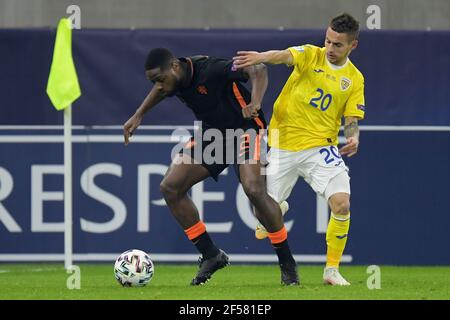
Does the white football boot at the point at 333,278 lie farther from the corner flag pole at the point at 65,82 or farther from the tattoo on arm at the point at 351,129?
the corner flag pole at the point at 65,82

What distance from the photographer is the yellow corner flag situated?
10.3 meters

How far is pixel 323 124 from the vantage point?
10000 mm

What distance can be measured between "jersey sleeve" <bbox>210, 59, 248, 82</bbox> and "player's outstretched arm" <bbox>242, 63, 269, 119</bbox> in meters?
0.11

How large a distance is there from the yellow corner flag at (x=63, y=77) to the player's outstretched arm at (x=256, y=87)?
5.62 ft

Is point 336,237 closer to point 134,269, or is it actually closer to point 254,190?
point 254,190

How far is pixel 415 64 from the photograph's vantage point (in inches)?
503

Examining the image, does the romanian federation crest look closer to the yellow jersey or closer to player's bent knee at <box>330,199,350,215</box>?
the yellow jersey

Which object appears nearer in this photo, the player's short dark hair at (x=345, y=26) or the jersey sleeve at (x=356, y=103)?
the player's short dark hair at (x=345, y=26)

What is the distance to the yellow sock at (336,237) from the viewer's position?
9781mm

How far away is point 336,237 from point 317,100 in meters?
1.12

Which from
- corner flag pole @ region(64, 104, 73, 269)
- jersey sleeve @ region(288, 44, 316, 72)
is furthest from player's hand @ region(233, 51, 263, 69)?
corner flag pole @ region(64, 104, 73, 269)

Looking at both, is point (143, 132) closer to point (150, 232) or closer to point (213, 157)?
point (150, 232)

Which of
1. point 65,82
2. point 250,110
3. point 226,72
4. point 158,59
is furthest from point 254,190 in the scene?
point 65,82

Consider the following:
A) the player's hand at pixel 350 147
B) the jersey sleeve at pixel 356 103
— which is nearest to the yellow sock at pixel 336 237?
the player's hand at pixel 350 147
